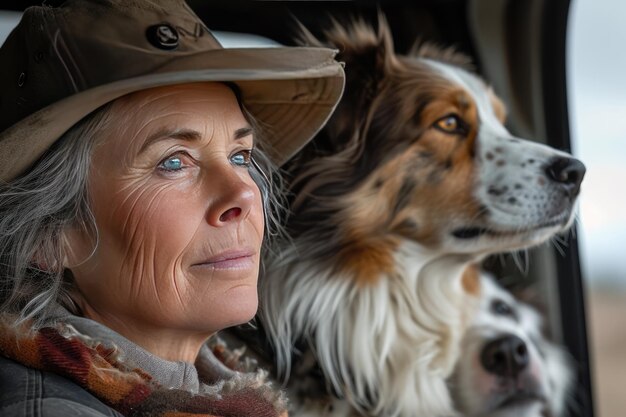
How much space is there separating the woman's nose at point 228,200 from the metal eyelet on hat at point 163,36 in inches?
9.5

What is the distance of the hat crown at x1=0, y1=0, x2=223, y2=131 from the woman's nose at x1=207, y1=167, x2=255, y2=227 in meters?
0.23

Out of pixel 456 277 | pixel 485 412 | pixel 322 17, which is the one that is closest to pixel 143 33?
pixel 322 17

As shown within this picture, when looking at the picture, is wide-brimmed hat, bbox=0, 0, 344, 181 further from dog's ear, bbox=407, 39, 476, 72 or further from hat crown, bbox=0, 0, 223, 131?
dog's ear, bbox=407, 39, 476, 72

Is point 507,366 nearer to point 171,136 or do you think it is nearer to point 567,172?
point 567,172

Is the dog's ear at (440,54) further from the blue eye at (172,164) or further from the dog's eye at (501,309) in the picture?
the blue eye at (172,164)

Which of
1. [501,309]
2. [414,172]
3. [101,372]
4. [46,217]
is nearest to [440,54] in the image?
[414,172]

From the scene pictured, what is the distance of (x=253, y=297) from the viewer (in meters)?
1.52

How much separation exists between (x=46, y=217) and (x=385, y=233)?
84cm

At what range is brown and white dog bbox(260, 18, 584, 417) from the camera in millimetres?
2016

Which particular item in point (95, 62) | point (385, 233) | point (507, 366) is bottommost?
point (507, 366)

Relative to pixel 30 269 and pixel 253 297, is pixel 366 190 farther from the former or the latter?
pixel 30 269

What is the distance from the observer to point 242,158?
1623mm

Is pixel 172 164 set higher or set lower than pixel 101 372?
higher

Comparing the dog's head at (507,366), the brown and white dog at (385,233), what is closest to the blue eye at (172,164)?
the brown and white dog at (385,233)
